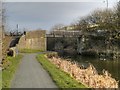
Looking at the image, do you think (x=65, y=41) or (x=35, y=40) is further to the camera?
(x=65, y=41)

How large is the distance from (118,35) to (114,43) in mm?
2697

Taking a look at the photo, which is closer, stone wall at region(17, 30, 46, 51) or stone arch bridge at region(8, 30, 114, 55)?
stone wall at region(17, 30, 46, 51)

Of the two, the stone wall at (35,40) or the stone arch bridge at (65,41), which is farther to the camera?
the stone arch bridge at (65,41)

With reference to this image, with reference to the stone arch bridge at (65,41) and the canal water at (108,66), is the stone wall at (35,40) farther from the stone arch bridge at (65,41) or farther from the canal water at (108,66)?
the canal water at (108,66)

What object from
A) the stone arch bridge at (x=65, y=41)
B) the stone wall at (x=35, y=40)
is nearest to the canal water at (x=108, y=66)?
the stone arch bridge at (x=65, y=41)

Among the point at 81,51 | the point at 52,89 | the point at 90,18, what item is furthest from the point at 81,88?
the point at 90,18

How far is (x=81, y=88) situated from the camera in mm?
21594

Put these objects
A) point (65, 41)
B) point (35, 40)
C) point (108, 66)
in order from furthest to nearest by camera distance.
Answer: point (65, 41) → point (35, 40) → point (108, 66)

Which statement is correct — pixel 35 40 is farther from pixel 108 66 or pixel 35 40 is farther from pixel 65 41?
pixel 108 66

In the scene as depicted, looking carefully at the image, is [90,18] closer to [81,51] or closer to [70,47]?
[70,47]

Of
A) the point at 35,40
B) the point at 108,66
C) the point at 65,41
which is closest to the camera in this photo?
the point at 108,66

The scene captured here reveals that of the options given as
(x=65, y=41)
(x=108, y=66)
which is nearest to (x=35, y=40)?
(x=65, y=41)

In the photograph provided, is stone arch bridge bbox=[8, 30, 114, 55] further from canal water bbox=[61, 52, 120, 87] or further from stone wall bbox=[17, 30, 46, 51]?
canal water bbox=[61, 52, 120, 87]

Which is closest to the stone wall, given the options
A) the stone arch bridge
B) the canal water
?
the stone arch bridge
